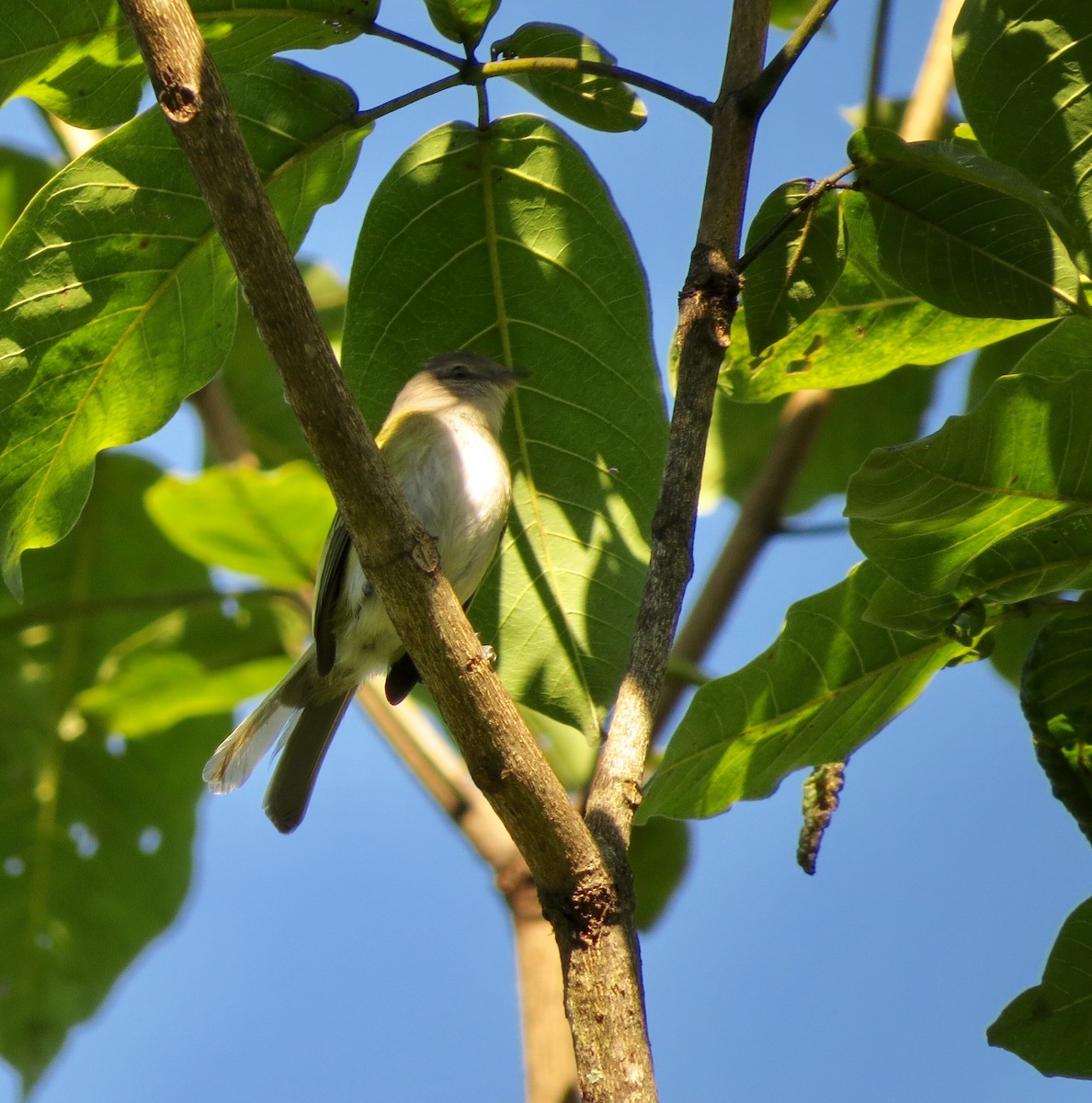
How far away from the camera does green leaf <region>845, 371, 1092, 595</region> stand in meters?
1.76

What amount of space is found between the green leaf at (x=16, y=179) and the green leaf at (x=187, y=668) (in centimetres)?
159

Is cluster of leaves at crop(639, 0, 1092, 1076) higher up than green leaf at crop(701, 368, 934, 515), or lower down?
lower down

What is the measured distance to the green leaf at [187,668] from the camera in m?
4.14

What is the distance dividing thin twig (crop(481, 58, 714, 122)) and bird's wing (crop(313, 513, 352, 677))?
138 cm

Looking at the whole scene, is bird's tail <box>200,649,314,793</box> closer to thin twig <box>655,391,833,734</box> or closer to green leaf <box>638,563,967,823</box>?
thin twig <box>655,391,833,734</box>

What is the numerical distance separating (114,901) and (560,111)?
11.5 feet

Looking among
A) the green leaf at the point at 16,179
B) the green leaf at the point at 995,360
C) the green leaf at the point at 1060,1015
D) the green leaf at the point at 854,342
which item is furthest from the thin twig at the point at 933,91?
the green leaf at the point at 16,179

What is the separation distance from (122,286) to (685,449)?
110cm

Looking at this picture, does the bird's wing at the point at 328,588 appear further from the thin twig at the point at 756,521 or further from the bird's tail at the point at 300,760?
the thin twig at the point at 756,521

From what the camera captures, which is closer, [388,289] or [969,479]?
[969,479]

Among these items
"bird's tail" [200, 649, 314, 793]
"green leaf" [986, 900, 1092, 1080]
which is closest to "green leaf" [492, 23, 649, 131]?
"green leaf" [986, 900, 1092, 1080]

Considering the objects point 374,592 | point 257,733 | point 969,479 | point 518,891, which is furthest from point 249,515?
point 969,479

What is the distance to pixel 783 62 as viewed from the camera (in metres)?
1.88

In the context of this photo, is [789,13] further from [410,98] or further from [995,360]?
[410,98]
